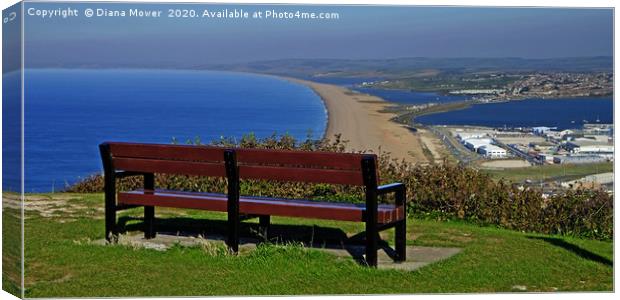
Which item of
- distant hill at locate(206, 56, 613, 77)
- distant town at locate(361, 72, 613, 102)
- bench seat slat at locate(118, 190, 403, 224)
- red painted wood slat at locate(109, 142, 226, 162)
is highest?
distant hill at locate(206, 56, 613, 77)

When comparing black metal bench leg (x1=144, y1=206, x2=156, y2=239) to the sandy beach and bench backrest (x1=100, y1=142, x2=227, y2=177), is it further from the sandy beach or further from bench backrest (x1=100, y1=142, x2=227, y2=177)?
the sandy beach

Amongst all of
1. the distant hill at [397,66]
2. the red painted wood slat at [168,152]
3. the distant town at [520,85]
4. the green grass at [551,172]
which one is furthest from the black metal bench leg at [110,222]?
the green grass at [551,172]

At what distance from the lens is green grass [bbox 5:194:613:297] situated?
9.12 m

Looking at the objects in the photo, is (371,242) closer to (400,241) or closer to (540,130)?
(400,241)

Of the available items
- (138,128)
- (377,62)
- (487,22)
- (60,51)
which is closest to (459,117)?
(377,62)

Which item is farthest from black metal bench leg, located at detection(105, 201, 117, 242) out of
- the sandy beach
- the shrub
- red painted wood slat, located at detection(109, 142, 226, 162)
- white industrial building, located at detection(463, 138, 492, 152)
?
white industrial building, located at detection(463, 138, 492, 152)

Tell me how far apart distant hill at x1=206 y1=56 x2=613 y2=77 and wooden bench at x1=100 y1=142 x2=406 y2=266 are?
294 cm

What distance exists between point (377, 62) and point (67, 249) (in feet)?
14.9

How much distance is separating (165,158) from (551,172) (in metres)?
4.16

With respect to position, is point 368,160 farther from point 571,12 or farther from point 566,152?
point 566,152

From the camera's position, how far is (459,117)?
45.5 ft

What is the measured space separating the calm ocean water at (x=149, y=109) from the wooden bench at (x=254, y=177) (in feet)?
5.31

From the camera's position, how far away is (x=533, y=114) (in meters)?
13.2

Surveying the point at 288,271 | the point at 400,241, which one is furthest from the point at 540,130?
the point at 288,271
